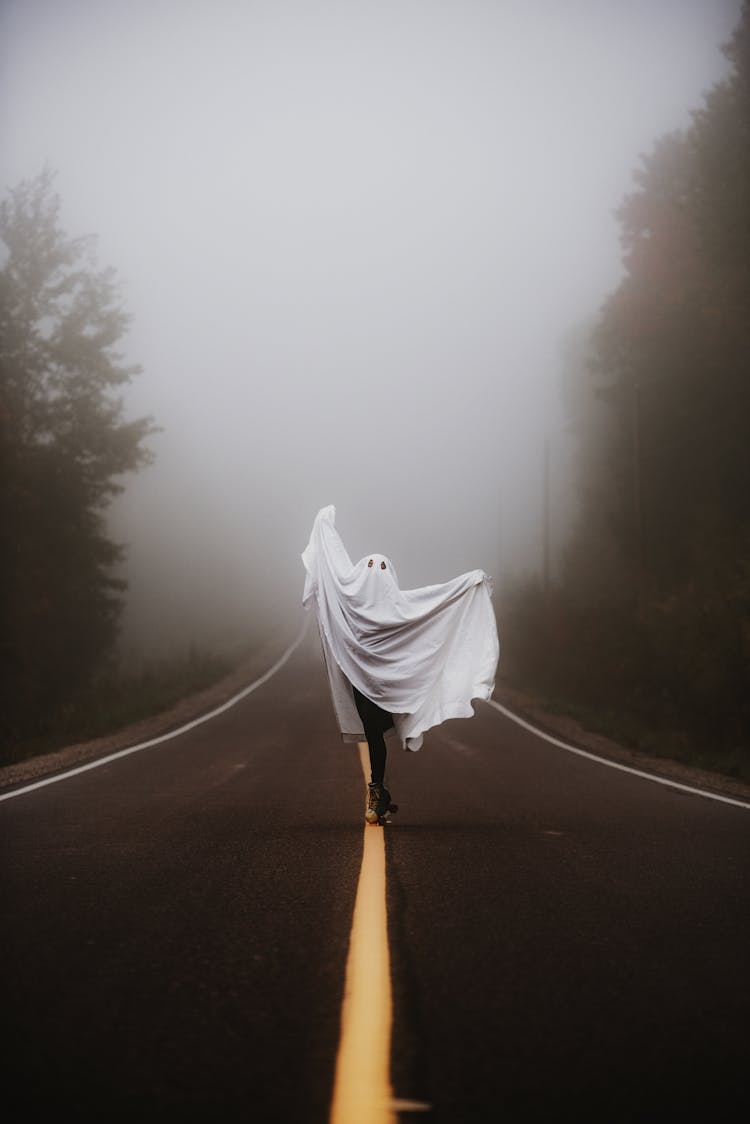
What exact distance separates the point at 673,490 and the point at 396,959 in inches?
1221

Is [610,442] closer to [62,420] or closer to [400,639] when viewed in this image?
[62,420]

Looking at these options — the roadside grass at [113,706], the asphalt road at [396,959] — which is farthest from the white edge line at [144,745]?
the asphalt road at [396,959]

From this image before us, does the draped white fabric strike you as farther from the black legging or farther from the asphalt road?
the asphalt road

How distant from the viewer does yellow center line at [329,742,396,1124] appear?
246cm

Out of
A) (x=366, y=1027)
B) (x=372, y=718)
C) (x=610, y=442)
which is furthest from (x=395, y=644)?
(x=610, y=442)

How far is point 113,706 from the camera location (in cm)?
2130

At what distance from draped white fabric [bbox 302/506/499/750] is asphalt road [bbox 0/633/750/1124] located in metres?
0.92

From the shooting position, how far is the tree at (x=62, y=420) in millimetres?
30531

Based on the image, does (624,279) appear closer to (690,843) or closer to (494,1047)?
(690,843)

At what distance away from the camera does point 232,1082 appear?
2607 mm

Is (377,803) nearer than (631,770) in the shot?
Yes

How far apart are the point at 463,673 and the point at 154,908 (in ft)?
15.1

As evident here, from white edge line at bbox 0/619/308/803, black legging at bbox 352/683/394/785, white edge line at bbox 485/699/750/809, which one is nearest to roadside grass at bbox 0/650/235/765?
white edge line at bbox 0/619/308/803

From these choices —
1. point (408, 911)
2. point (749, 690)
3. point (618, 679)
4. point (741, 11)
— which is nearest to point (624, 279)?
point (741, 11)
